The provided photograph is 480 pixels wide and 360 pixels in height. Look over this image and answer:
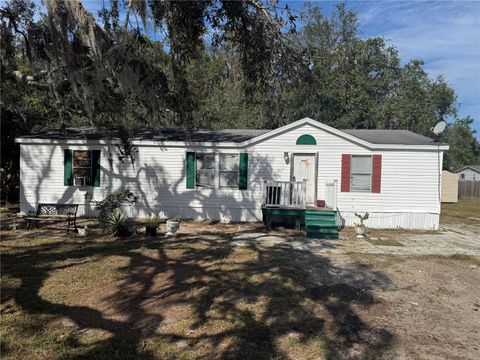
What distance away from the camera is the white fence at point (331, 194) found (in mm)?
11242

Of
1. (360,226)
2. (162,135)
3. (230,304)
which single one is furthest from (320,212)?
(230,304)

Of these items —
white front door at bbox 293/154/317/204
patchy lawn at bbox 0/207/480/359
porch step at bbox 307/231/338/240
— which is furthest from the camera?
white front door at bbox 293/154/317/204

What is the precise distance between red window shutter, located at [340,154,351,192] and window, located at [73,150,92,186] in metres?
8.80

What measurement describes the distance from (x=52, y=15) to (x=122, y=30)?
1093mm

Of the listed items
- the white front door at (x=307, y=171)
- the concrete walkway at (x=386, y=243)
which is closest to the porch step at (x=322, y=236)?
the concrete walkway at (x=386, y=243)

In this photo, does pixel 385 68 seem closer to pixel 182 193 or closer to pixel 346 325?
pixel 182 193

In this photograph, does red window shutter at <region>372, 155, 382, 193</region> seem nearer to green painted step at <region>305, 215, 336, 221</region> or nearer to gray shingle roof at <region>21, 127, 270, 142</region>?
green painted step at <region>305, 215, 336, 221</region>

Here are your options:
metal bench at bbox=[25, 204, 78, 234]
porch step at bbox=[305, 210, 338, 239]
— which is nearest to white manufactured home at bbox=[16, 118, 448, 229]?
porch step at bbox=[305, 210, 338, 239]

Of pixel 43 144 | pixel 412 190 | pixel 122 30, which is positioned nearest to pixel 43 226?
pixel 43 144

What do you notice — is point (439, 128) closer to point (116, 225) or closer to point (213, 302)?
point (213, 302)

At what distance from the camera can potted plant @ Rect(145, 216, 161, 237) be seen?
30.4 ft

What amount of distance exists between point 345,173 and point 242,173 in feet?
11.5

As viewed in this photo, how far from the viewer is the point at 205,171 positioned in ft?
40.0

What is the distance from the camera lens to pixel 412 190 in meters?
11.7
